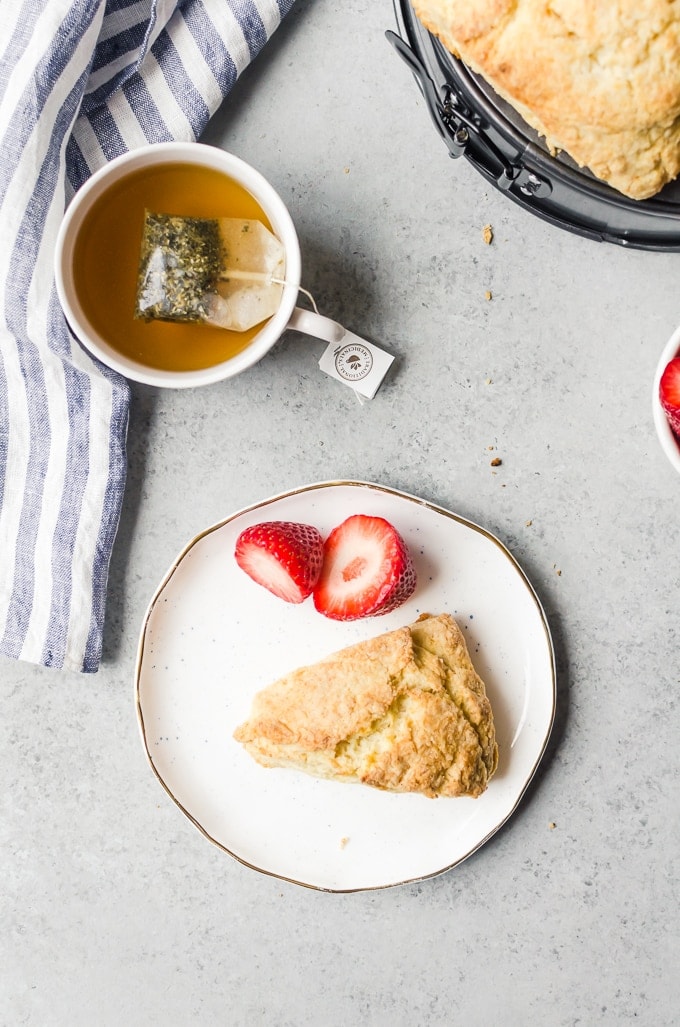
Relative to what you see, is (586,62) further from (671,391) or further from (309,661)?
(309,661)

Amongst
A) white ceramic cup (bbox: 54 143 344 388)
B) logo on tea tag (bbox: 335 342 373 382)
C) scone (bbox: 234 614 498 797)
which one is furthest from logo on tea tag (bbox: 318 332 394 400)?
scone (bbox: 234 614 498 797)

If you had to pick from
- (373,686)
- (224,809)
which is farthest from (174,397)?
(224,809)

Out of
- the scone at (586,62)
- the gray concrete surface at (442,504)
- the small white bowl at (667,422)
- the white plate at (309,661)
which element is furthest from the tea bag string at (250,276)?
Answer: the small white bowl at (667,422)

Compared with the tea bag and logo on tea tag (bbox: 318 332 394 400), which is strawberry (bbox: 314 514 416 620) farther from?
the tea bag

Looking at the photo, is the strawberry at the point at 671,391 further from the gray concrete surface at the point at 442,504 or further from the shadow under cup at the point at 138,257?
the shadow under cup at the point at 138,257

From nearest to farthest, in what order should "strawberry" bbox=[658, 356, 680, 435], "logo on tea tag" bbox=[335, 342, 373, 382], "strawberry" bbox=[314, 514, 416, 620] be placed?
"strawberry" bbox=[658, 356, 680, 435]
"strawberry" bbox=[314, 514, 416, 620]
"logo on tea tag" bbox=[335, 342, 373, 382]

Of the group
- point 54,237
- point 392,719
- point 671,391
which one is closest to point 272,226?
point 54,237
